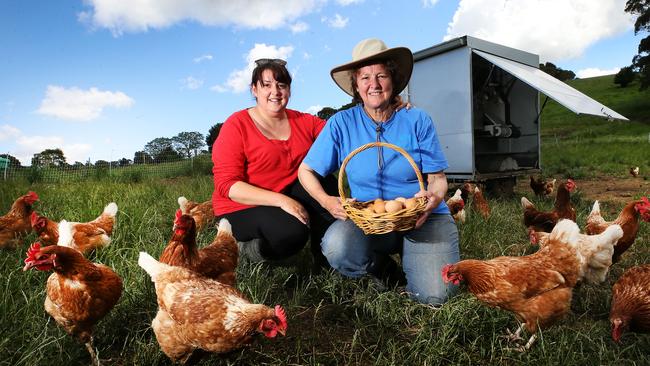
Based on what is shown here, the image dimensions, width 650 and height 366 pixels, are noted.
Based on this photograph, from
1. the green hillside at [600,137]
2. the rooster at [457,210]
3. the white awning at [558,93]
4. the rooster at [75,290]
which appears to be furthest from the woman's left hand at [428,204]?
the green hillside at [600,137]

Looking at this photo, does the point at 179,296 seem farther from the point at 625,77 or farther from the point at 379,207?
the point at 625,77

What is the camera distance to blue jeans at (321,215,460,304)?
265 centimetres

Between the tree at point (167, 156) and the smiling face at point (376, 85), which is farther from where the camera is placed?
the tree at point (167, 156)

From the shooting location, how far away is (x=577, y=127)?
2797cm

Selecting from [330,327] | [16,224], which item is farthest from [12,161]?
[330,327]

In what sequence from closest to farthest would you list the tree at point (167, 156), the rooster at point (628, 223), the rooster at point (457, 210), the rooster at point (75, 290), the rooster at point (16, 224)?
the rooster at point (75, 290) < the rooster at point (628, 223) < the rooster at point (16, 224) < the rooster at point (457, 210) < the tree at point (167, 156)

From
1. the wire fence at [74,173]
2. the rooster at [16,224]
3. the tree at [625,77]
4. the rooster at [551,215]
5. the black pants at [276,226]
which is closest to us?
the black pants at [276,226]

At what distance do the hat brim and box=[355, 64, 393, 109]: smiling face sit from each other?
0.07 m

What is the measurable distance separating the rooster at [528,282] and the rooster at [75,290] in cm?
195

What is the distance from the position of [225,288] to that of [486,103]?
23.8 ft

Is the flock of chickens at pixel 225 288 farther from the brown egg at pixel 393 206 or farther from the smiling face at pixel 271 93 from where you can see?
the smiling face at pixel 271 93

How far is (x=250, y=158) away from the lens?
3023 mm

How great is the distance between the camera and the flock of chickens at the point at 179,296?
1.84m

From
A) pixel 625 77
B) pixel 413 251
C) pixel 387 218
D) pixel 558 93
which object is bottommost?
pixel 413 251
